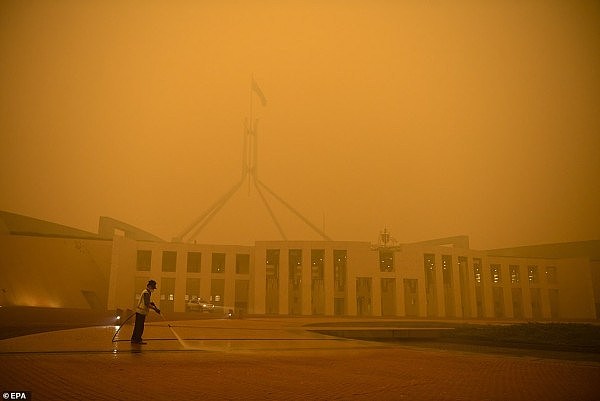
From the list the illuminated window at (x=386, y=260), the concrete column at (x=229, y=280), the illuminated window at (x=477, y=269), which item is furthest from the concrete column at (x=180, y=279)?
the illuminated window at (x=477, y=269)

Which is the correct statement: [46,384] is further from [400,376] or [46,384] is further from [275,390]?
[400,376]

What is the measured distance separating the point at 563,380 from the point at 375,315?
128 feet

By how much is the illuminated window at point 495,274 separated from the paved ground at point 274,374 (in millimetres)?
48110

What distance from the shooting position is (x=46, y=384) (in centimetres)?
574

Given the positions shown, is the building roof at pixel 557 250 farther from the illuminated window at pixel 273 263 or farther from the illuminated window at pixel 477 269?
the illuminated window at pixel 273 263

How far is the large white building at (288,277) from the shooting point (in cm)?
4444

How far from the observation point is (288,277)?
46.2 metres

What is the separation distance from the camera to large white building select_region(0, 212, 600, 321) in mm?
44438

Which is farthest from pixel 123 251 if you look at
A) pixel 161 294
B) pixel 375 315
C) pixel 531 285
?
pixel 531 285

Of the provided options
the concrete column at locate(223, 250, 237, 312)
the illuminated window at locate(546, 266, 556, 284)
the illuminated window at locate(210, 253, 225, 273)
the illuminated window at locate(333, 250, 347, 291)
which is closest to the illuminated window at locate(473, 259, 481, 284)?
the illuminated window at locate(546, 266, 556, 284)

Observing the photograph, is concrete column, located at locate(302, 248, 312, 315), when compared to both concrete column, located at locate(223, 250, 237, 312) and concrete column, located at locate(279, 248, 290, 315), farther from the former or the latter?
concrete column, located at locate(223, 250, 237, 312)

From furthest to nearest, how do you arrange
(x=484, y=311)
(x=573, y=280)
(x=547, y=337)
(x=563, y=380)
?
(x=573, y=280) → (x=484, y=311) → (x=547, y=337) → (x=563, y=380)

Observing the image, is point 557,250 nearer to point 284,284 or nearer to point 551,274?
point 551,274

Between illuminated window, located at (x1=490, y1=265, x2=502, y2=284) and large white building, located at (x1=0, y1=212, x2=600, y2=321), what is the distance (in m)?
0.17
